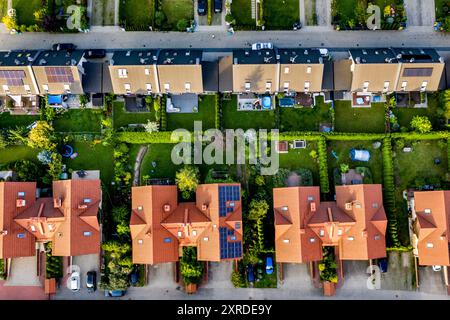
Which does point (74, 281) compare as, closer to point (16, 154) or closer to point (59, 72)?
point (16, 154)

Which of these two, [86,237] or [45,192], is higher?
[45,192]

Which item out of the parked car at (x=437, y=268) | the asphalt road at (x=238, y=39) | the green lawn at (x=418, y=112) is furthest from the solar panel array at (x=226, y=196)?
the parked car at (x=437, y=268)

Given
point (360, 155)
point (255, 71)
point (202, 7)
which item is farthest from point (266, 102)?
point (202, 7)

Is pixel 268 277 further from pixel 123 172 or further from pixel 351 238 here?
pixel 123 172

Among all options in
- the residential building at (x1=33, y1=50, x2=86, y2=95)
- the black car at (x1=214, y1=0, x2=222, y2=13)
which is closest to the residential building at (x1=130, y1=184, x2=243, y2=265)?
the residential building at (x1=33, y1=50, x2=86, y2=95)

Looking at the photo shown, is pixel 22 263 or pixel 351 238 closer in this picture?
pixel 351 238

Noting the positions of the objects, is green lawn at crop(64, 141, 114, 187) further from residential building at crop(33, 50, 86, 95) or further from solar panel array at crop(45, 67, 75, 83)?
solar panel array at crop(45, 67, 75, 83)
